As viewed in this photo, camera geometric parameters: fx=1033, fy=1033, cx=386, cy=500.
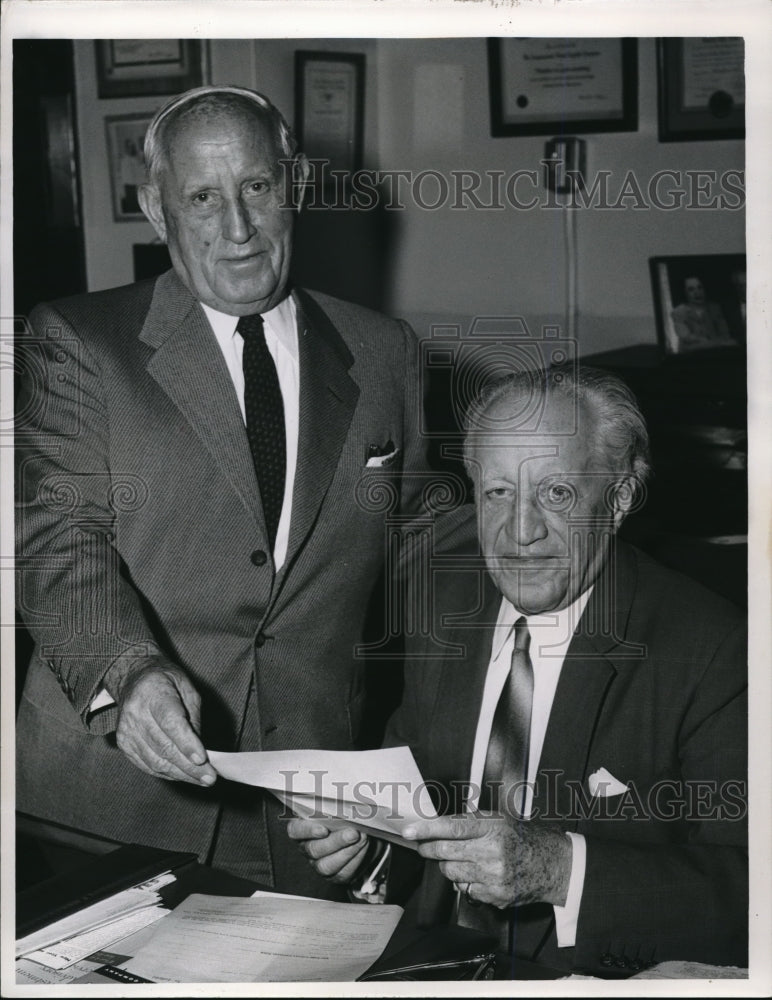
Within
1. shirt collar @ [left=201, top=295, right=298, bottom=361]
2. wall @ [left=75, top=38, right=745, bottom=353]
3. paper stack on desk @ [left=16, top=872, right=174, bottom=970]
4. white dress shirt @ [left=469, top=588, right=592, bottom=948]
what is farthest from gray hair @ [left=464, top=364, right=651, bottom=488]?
paper stack on desk @ [left=16, top=872, right=174, bottom=970]

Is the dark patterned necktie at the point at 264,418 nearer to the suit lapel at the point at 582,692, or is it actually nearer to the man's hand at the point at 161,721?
the man's hand at the point at 161,721

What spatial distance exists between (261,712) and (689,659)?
0.76 m

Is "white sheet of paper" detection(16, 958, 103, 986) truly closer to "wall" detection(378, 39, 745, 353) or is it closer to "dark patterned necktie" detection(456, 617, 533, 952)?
"dark patterned necktie" detection(456, 617, 533, 952)

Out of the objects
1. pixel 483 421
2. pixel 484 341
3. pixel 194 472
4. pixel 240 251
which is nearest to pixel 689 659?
pixel 483 421

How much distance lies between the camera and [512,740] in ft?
5.82

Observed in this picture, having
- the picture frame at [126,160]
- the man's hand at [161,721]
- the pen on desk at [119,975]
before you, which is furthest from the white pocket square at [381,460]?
the pen on desk at [119,975]

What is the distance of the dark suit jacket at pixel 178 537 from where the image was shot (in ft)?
5.93

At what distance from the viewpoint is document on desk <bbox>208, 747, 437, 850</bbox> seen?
1.54 m

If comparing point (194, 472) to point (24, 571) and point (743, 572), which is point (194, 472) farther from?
point (743, 572)

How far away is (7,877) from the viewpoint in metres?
1.70

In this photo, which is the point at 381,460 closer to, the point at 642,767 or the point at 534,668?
the point at 534,668

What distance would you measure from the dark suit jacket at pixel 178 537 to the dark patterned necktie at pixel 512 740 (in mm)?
272

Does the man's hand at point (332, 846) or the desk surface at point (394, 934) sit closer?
the desk surface at point (394, 934)

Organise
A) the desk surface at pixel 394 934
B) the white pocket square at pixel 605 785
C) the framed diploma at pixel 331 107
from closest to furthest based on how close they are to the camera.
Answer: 1. the desk surface at pixel 394 934
2. the white pocket square at pixel 605 785
3. the framed diploma at pixel 331 107
